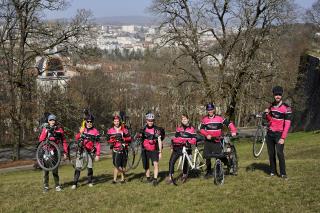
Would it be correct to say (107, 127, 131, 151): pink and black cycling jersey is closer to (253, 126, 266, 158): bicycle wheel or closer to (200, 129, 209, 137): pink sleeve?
(200, 129, 209, 137): pink sleeve

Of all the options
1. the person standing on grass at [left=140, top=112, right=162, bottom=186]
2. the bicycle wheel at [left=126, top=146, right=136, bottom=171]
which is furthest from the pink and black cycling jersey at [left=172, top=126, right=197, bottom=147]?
the bicycle wheel at [left=126, top=146, right=136, bottom=171]

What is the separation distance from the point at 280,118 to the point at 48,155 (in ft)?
20.0

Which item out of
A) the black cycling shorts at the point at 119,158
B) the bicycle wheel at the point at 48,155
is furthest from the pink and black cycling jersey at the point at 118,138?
the bicycle wheel at the point at 48,155

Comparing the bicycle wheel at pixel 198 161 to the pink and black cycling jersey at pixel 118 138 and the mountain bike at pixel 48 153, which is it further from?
the mountain bike at pixel 48 153

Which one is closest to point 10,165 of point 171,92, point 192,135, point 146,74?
point 171,92

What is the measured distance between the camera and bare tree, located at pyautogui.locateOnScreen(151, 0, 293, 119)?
105ft

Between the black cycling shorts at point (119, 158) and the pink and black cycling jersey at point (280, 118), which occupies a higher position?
the pink and black cycling jersey at point (280, 118)

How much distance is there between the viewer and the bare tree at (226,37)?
32.0 m

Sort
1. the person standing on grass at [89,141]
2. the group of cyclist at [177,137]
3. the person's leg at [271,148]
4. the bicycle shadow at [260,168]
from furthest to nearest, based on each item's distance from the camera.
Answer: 1. the bicycle shadow at [260,168]
2. the person standing on grass at [89,141]
3. the person's leg at [271,148]
4. the group of cyclist at [177,137]

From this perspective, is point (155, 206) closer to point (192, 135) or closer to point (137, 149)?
point (192, 135)

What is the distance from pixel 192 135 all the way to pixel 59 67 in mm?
24840

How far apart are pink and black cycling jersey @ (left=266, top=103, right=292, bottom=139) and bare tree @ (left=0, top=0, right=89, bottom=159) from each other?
24.0 meters

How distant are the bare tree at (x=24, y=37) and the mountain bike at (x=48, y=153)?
22.0m

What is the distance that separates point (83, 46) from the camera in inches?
1316
